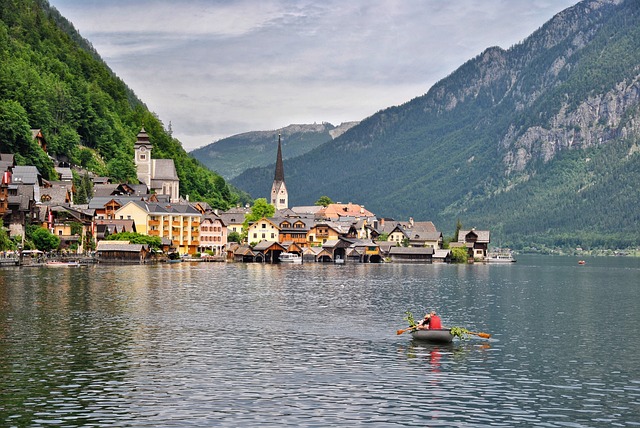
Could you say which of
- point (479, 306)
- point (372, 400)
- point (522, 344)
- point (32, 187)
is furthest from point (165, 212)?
point (372, 400)

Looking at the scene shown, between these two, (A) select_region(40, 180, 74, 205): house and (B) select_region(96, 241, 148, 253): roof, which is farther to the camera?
(A) select_region(40, 180, 74, 205): house

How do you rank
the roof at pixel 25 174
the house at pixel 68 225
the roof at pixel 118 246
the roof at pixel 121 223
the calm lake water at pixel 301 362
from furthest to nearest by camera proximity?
the roof at pixel 121 223 < the roof at pixel 118 246 < the house at pixel 68 225 < the roof at pixel 25 174 < the calm lake water at pixel 301 362

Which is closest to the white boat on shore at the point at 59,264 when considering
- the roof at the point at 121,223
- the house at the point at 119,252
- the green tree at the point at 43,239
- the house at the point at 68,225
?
the green tree at the point at 43,239

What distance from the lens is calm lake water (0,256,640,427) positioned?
38438mm

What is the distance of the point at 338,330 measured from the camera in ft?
213

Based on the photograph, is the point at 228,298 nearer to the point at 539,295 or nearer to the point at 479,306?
the point at 479,306

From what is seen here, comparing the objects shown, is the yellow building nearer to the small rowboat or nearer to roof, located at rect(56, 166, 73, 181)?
roof, located at rect(56, 166, 73, 181)

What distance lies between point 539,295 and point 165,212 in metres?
107

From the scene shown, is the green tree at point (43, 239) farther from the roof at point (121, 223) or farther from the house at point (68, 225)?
the roof at point (121, 223)

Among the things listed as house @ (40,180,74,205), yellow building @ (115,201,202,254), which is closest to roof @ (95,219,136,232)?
yellow building @ (115,201,202,254)

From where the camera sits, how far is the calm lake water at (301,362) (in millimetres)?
38438

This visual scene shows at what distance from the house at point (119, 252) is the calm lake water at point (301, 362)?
71.7m

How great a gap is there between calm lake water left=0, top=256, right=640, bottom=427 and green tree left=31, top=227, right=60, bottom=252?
59.4 m

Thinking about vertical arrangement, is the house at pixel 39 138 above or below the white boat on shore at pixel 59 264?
above
